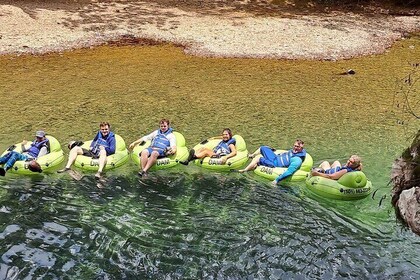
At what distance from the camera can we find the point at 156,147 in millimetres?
11156

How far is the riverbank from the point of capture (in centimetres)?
1930

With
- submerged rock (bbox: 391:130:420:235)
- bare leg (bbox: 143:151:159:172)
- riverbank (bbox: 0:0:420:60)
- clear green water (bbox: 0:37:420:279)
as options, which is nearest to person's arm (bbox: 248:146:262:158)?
clear green water (bbox: 0:37:420:279)

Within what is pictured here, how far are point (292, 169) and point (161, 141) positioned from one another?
9.40 ft

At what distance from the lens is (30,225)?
28.2ft

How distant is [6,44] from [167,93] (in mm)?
7331

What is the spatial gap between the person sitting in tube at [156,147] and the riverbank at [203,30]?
26.7 ft

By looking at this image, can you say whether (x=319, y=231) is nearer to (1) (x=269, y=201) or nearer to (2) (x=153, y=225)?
(1) (x=269, y=201)

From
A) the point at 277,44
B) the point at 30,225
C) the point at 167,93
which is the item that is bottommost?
the point at 30,225

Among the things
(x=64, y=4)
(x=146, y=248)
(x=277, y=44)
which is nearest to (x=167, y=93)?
(x=277, y=44)

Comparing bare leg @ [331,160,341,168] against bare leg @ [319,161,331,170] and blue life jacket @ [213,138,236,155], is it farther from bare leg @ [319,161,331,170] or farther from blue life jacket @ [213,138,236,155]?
blue life jacket @ [213,138,236,155]

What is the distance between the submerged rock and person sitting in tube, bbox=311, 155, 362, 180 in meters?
2.51

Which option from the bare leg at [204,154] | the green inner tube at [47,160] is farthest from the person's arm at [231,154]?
the green inner tube at [47,160]

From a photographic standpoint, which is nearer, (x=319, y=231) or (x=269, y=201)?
(x=319, y=231)

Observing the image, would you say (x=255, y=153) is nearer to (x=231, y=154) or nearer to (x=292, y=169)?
(x=231, y=154)
